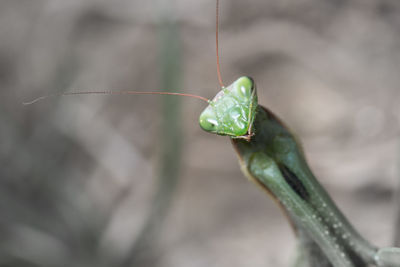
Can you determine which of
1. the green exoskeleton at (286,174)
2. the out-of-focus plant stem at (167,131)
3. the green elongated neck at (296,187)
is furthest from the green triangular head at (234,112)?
the out-of-focus plant stem at (167,131)

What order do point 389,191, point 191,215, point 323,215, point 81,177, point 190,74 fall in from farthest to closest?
point 190,74 → point 81,177 → point 191,215 → point 389,191 → point 323,215

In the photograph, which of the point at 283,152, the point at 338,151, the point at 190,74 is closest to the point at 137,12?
the point at 190,74

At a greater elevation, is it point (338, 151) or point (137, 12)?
point (137, 12)

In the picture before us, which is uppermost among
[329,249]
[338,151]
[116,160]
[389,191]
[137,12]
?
[137,12]

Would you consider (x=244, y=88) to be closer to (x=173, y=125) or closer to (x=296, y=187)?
(x=296, y=187)

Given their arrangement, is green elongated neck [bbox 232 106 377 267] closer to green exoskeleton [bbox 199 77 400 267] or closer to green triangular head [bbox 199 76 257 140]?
green exoskeleton [bbox 199 77 400 267]

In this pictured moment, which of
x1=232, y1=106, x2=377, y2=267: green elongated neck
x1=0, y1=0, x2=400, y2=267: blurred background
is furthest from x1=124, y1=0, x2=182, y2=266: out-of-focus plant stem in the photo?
x1=232, y1=106, x2=377, y2=267: green elongated neck

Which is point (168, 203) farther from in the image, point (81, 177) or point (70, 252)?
point (81, 177)
